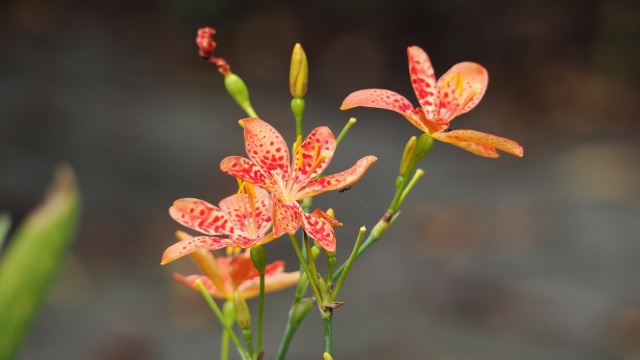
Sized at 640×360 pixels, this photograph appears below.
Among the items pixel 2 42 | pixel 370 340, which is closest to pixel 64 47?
pixel 2 42

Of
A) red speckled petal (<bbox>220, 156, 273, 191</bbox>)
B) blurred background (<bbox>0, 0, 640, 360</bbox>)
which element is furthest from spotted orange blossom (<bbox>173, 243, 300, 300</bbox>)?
blurred background (<bbox>0, 0, 640, 360</bbox>)

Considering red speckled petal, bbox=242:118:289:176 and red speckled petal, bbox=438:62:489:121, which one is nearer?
red speckled petal, bbox=242:118:289:176

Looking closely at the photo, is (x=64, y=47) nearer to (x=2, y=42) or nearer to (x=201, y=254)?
(x=2, y=42)

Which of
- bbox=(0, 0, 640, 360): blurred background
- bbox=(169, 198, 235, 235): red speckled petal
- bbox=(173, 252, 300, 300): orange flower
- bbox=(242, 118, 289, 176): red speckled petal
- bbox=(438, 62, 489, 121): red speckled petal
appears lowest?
bbox=(173, 252, 300, 300): orange flower

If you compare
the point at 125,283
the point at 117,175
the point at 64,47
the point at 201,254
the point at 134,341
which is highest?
the point at 64,47

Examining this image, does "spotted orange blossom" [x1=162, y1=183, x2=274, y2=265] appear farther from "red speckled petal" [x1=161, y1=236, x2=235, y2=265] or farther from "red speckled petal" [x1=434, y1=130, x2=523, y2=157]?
"red speckled petal" [x1=434, y1=130, x2=523, y2=157]

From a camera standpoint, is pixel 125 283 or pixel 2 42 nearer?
pixel 125 283

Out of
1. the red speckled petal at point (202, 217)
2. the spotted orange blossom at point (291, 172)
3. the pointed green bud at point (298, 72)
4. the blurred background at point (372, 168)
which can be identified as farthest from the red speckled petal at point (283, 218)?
the blurred background at point (372, 168)

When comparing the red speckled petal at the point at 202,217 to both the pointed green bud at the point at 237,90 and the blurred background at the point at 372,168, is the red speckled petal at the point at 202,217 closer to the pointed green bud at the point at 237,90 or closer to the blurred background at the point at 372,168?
the pointed green bud at the point at 237,90
